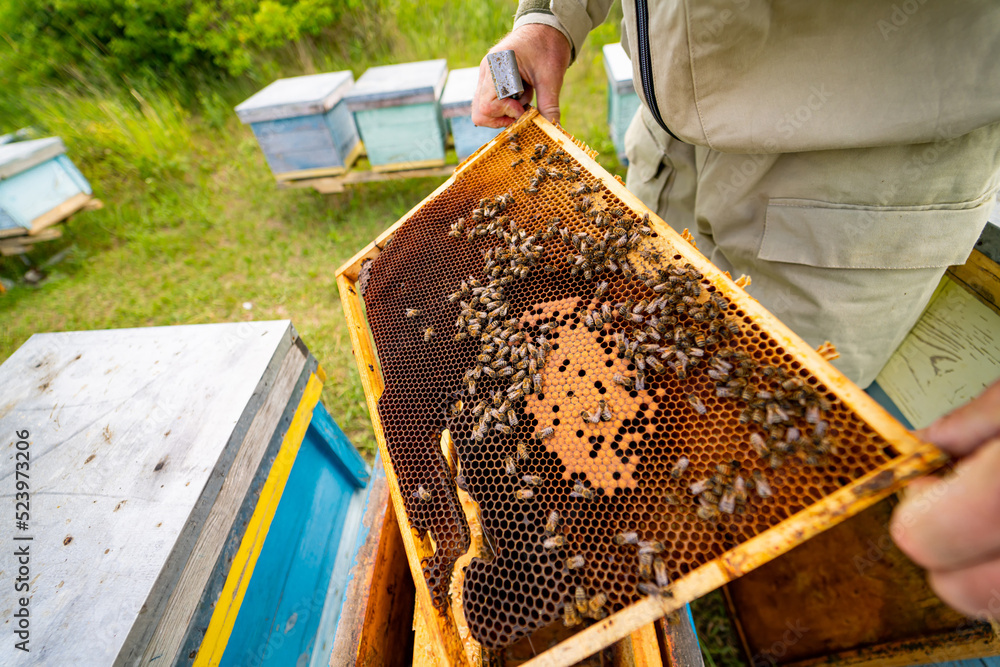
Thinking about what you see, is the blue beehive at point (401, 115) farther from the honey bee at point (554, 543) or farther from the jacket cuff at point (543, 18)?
the honey bee at point (554, 543)

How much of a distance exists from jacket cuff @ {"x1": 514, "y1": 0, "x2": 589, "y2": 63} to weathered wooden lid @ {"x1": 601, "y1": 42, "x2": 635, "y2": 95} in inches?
118

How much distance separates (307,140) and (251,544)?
638cm

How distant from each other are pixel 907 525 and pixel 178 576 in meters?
2.64

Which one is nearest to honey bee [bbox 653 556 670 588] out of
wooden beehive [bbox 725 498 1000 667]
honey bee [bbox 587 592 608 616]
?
honey bee [bbox 587 592 608 616]

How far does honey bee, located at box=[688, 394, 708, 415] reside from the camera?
1.59 meters

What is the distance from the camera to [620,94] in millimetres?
6062

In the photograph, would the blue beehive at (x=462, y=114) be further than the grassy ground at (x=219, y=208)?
No

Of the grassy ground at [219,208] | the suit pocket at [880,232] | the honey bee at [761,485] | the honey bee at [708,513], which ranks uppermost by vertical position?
the suit pocket at [880,232]

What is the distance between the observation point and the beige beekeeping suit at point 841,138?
166 centimetres

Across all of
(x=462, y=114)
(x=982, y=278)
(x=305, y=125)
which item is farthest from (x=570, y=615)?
(x=305, y=125)

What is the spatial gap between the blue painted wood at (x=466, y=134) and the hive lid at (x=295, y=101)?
187 cm

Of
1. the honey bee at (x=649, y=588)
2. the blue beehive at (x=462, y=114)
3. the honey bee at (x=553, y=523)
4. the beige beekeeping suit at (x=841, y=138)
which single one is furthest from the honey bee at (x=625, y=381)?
the blue beehive at (x=462, y=114)

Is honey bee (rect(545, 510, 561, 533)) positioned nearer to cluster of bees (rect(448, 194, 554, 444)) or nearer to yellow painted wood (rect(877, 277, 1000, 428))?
cluster of bees (rect(448, 194, 554, 444))

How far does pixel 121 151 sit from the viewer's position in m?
9.93
